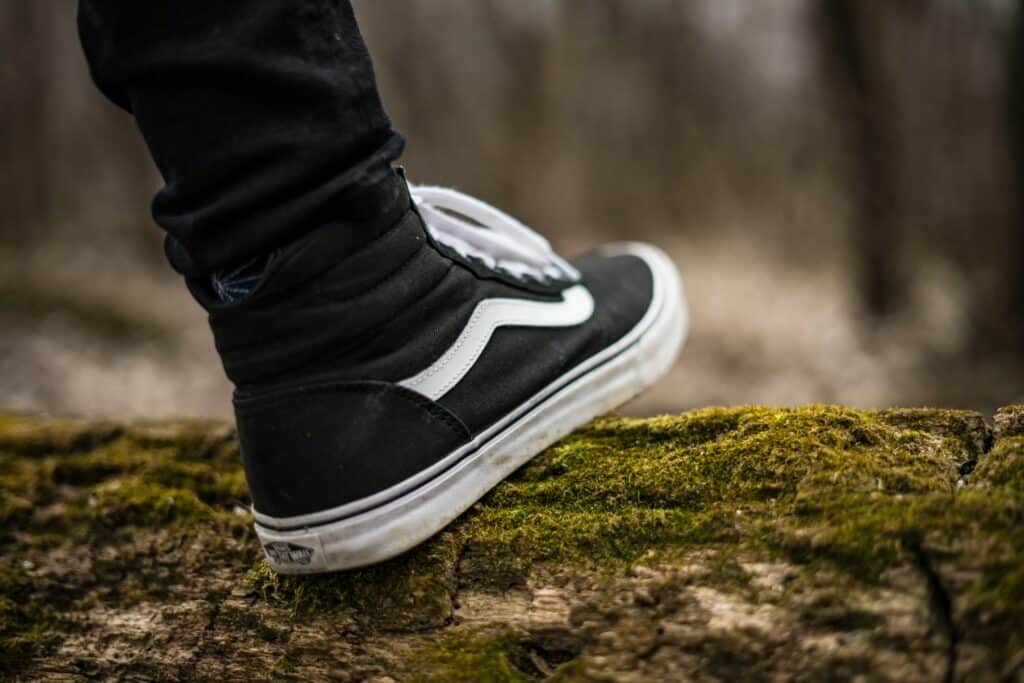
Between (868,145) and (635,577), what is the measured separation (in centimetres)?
642

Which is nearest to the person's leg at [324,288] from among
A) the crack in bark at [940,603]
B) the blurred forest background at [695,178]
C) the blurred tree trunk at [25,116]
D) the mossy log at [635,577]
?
the mossy log at [635,577]

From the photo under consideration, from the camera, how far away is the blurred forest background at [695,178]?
5824mm

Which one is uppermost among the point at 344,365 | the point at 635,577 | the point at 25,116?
the point at 344,365

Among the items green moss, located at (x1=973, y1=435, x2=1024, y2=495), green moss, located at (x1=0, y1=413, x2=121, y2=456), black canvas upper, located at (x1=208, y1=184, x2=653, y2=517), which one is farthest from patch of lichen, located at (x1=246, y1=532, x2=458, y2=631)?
green moss, located at (x1=0, y1=413, x2=121, y2=456)

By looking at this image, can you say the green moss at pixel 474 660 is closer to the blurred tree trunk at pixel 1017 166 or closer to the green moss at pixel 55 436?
the green moss at pixel 55 436

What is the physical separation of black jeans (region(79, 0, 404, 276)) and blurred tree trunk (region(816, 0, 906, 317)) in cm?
619

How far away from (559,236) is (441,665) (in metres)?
6.75

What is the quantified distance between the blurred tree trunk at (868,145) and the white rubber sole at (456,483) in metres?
5.38

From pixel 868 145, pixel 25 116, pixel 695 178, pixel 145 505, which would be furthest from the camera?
pixel 695 178

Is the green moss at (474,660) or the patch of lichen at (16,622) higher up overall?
the green moss at (474,660)

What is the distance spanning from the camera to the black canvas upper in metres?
1.18

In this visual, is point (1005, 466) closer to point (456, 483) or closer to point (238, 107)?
point (456, 483)

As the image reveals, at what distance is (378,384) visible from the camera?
49.8 inches

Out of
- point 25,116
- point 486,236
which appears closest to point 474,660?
point 486,236
